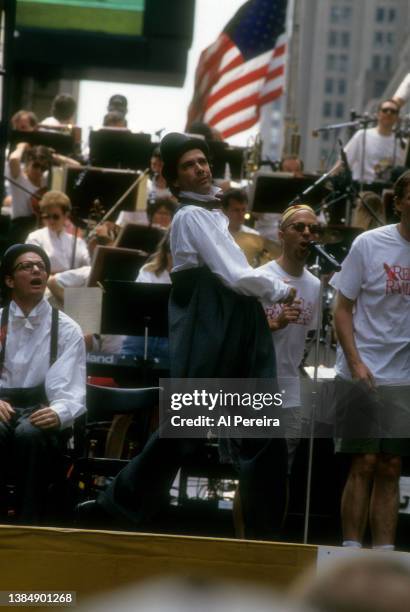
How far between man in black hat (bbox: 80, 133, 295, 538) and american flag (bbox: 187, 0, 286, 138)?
14.3m

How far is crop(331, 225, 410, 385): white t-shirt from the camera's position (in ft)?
21.7

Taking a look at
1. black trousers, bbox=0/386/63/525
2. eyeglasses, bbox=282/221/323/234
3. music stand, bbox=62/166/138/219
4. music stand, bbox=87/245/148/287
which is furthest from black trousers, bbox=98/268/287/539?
music stand, bbox=62/166/138/219

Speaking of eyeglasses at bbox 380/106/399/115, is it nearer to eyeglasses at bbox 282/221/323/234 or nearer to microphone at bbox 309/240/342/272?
eyeglasses at bbox 282/221/323/234

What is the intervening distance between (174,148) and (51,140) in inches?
368

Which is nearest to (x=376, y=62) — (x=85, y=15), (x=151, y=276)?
(x=85, y=15)

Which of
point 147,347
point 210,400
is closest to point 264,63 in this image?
point 147,347

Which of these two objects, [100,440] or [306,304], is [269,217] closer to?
[100,440]

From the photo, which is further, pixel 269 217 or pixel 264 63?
pixel 264 63

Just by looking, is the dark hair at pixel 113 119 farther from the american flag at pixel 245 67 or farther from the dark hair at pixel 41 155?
the american flag at pixel 245 67


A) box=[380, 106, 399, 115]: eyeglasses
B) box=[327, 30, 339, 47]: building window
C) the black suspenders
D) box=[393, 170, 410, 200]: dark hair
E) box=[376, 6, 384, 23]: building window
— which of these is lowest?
the black suspenders

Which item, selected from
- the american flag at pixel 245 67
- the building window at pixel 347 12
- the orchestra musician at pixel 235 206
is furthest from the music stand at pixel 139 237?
the building window at pixel 347 12

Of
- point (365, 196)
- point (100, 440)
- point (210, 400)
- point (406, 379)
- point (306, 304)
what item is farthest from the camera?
point (365, 196)

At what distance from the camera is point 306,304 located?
7367 millimetres

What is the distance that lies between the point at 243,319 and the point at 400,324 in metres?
0.88
